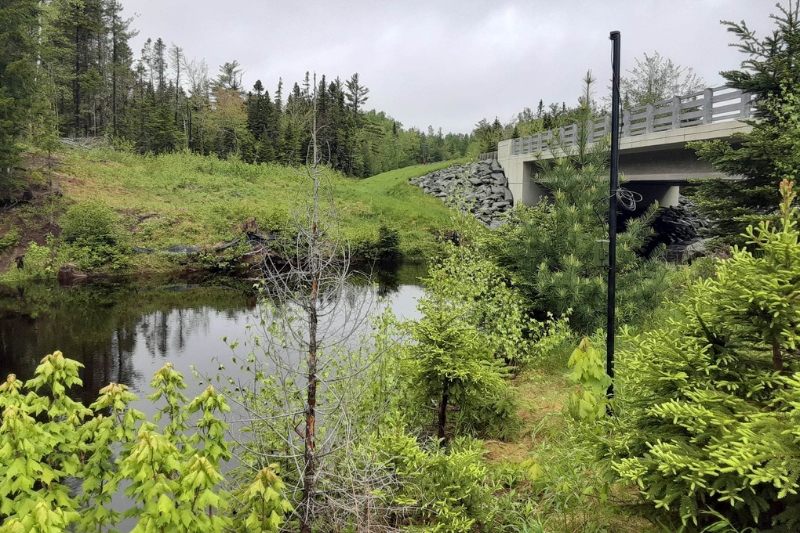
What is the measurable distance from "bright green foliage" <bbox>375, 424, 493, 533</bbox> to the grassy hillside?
37.1 feet

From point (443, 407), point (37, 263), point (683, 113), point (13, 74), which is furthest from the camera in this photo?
point (13, 74)

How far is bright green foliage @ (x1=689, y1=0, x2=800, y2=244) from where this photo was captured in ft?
21.7

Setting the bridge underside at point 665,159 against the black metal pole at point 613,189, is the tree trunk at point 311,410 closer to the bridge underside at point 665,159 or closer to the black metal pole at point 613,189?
the black metal pole at point 613,189

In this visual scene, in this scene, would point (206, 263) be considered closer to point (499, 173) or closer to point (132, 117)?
point (499, 173)

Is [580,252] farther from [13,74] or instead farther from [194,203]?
[13,74]

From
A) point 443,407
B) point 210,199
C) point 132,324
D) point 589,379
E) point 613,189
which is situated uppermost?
point 210,199

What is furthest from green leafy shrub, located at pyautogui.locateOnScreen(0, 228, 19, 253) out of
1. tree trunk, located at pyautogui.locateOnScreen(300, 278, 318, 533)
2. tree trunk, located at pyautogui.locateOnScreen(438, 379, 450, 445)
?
tree trunk, located at pyautogui.locateOnScreen(300, 278, 318, 533)

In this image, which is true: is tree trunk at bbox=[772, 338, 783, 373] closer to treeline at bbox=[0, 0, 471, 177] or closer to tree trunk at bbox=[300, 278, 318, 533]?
tree trunk at bbox=[300, 278, 318, 533]

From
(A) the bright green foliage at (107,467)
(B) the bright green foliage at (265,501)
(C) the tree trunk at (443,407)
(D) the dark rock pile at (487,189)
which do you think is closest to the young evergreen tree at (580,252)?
(C) the tree trunk at (443,407)

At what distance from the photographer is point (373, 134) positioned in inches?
1900

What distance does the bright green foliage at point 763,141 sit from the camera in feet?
21.7

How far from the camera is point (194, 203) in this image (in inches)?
934

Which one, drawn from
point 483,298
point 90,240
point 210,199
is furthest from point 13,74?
point 483,298

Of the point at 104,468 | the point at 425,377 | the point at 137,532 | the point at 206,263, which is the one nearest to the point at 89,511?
the point at 104,468
